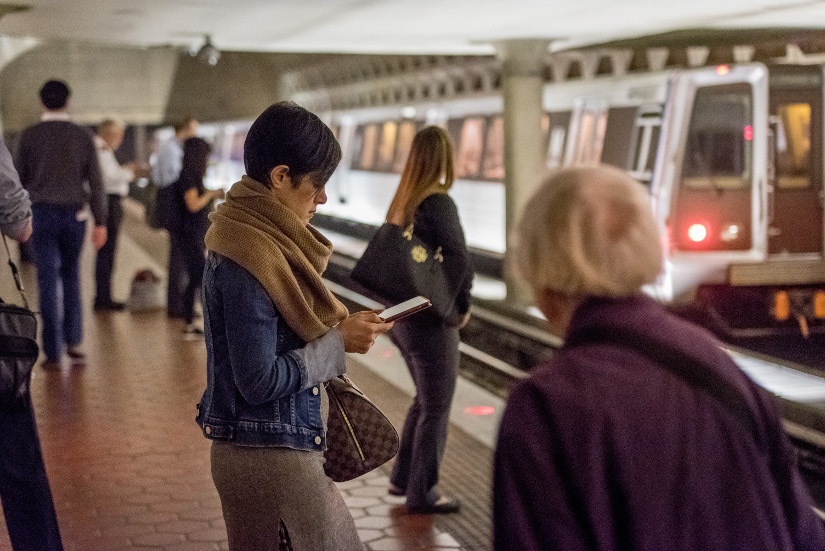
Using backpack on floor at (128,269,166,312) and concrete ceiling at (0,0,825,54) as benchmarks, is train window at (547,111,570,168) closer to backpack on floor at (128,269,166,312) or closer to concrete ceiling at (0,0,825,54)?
concrete ceiling at (0,0,825,54)

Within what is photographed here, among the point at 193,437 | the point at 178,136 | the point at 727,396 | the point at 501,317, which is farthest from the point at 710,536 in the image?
the point at 501,317

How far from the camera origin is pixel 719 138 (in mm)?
11852

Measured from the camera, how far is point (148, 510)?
5.52 m

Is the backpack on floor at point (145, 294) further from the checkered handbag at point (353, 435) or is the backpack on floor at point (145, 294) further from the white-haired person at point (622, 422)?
the white-haired person at point (622, 422)

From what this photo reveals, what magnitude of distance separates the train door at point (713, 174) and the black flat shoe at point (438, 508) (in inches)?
258

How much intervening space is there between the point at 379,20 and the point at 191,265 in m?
3.91

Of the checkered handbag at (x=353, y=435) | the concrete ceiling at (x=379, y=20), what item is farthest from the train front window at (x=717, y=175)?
the checkered handbag at (x=353, y=435)

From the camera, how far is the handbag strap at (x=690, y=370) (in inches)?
71.2

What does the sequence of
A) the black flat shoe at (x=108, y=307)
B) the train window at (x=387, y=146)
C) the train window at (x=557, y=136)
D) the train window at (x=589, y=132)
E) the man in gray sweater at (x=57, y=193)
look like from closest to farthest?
the man in gray sweater at (x=57, y=193)
the black flat shoe at (x=108, y=307)
the train window at (x=589, y=132)
the train window at (x=557, y=136)
the train window at (x=387, y=146)

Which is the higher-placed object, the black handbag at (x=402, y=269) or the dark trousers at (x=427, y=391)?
the black handbag at (x=402, y=269)

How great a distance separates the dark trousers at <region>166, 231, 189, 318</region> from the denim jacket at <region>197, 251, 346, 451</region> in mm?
7844

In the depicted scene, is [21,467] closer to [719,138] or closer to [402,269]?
[402,269]

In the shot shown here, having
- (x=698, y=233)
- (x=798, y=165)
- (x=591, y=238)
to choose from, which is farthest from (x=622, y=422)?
(x=798, y=165)

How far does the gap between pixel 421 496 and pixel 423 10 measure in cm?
722
